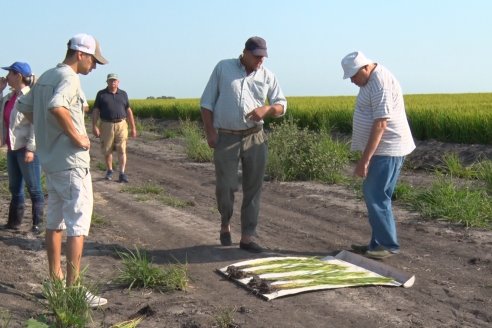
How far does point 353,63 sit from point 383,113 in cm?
50

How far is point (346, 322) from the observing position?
4.68 m

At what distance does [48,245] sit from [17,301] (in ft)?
1.42

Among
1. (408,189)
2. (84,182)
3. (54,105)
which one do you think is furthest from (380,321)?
(408,189)

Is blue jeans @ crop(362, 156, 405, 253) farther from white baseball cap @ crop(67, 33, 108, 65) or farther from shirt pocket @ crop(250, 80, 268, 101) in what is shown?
white baseball cap @ crop(67, 33, 108, 65)

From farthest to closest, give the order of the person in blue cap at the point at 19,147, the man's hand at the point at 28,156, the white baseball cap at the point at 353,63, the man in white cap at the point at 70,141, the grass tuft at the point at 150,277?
the man's hand at the point at 28,156
the person in blue cap at the point at 19,147
the white baseball cap at the point at 353,63
the grass tuft at the point at 150,277
the man in white cap at the point at 70,141

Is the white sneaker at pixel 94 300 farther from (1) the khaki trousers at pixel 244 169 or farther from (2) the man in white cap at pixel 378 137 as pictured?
(2) the man in white cap at pixel 378 137

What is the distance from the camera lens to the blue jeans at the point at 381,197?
20.9 ft

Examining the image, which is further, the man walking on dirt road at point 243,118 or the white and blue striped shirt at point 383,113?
the man walking on dirt road at point 243,118

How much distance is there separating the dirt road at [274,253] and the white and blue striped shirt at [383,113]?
1016 millimetres

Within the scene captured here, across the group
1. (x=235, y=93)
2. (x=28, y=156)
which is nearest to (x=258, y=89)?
(x=235, y=93)

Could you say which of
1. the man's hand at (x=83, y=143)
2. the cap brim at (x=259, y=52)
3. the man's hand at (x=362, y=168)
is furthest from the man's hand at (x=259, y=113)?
the man's hand at (x=83, y=143)

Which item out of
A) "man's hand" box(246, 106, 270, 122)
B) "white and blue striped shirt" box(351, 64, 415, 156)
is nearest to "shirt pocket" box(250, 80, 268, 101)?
"man's hand" box(246, 106, 270, 122)

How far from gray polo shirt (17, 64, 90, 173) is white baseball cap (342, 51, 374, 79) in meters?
2.35

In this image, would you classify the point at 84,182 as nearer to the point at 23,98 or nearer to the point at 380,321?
the point at 23,98
